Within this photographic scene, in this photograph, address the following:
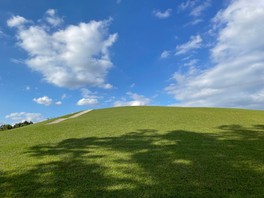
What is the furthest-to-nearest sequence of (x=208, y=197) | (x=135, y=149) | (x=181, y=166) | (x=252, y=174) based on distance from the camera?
(x=135, y=149) < (x=181, y=166) < (x=252, y=174) < (x=208, y=197)

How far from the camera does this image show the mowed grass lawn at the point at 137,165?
23.6 feet

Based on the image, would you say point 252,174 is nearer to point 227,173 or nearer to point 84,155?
point 227,173

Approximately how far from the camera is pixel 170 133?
1492cm

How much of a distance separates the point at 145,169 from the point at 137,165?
52cm

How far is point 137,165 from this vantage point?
30.2ft

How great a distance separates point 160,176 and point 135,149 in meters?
3.47

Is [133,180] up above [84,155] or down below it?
below

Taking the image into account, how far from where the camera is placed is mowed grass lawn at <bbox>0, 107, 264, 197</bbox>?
7.20 metres

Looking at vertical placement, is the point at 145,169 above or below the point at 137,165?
below

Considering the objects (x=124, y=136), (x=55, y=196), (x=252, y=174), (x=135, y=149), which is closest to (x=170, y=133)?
(x=124, y=136)

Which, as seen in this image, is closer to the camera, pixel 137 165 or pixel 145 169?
pixel 145 169

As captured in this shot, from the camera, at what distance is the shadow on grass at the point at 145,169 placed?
23.4ft

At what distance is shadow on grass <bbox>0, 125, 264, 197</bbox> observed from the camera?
714 centimetres

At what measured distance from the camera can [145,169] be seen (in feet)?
28.7
